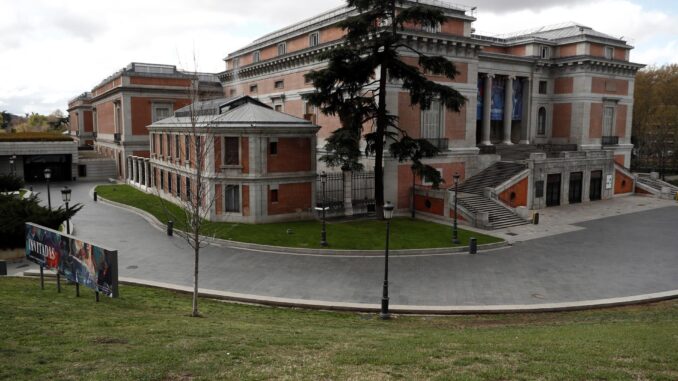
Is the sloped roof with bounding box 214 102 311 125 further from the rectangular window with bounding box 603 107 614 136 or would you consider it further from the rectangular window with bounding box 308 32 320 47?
the rectangular window with bounding box 603 107 614 136

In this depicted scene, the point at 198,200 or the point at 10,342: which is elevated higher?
the point at 198,200

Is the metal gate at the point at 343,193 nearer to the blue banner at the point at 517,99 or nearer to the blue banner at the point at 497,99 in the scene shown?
the blue banner at the point at 497,99

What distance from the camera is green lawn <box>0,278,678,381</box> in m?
8.94

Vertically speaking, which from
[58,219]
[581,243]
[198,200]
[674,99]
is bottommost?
[581,243]

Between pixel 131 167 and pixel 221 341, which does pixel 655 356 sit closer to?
pixel 221 341

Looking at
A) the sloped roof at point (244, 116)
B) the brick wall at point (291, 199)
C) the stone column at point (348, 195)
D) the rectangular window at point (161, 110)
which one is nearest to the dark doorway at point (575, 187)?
the stone column at point (348, 195)

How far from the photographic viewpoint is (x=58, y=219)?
76.7ft

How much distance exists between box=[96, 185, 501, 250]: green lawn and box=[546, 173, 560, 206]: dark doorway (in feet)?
42.0

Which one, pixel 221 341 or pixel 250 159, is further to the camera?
pixel 250 159

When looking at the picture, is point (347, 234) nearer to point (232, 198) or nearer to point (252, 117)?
point (232, 198)

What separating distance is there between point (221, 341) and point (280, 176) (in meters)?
21.2

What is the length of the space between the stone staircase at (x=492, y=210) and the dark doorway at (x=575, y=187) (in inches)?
393

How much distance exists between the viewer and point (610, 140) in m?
50.7

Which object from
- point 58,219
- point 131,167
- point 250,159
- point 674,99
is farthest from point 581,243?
point 674,99
